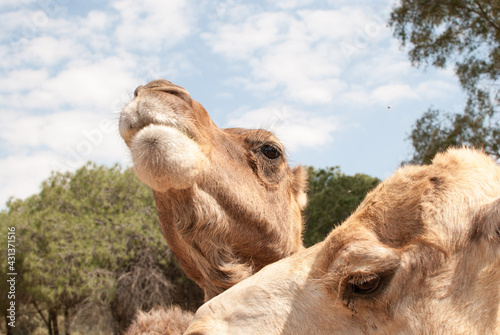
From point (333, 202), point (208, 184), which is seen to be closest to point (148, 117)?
point (208, 184)

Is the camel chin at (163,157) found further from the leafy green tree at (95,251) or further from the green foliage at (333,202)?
the leafy green tree at (95,251)

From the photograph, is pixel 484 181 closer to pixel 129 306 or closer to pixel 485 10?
pixel 485 10

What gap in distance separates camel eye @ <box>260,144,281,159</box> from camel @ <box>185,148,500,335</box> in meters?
2.04

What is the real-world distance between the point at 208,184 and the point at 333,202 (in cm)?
1522

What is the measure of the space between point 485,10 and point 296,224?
13.4 m

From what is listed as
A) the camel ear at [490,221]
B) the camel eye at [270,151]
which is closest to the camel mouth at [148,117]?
the camel eye at [270,151]

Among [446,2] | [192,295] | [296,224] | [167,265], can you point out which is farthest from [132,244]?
[296,224]

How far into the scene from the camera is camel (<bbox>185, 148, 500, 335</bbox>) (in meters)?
1.85

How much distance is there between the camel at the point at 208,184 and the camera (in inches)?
128

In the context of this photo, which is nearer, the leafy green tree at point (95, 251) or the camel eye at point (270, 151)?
the camel eye at point (270, 151)

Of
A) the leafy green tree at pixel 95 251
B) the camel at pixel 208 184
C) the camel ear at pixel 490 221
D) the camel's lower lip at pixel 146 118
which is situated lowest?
the camel ear at pixel 490 221

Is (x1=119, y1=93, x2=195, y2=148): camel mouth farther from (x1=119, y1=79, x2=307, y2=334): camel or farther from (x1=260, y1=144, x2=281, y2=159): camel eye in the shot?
(x1=260, y1=144, x2=281, y2=159): camel eye

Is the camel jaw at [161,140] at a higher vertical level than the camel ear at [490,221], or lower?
higher

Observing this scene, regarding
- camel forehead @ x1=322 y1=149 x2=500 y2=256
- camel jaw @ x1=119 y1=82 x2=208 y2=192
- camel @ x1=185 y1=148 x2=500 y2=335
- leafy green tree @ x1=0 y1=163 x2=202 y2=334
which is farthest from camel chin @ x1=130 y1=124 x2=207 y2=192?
leafy green tree @ x1=0 y1=163 x2=202 y2=334
